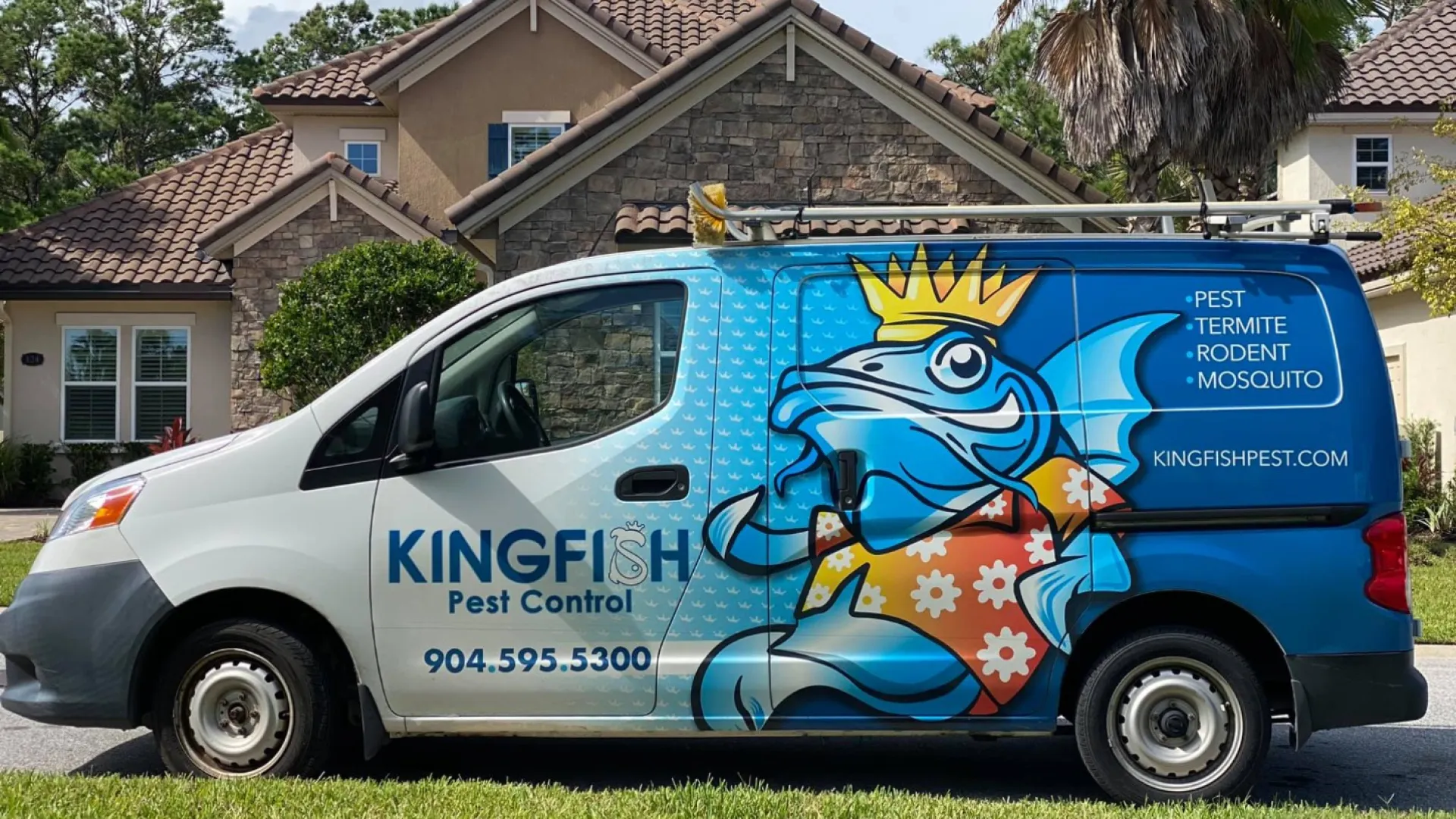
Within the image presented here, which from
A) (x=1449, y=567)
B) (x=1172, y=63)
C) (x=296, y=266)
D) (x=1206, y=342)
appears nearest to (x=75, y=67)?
(x=296, y=266)

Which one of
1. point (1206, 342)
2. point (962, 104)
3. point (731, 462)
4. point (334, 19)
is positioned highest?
point (334, 19)

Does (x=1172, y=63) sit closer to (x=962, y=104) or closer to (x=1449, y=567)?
(x=962, y=104)

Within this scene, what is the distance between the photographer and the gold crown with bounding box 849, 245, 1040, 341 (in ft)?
19.2

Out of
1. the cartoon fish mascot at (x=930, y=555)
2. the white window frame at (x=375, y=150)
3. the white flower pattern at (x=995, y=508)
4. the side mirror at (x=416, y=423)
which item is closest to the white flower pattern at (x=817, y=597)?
the cartoon fish mascot at (x=930, y=555)

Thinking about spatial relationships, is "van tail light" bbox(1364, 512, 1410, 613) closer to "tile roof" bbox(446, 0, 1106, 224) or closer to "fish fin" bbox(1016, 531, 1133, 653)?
"fish fin" bbox(1016, 531, 1133, 653)

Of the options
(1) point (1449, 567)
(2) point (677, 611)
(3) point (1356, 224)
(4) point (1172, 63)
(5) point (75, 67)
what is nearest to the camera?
(2) point (677, 611)

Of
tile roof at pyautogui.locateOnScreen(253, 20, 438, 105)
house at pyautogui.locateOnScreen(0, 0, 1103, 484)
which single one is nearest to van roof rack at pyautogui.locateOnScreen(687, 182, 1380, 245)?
house at pyautogui.locateOnScreen(0, 0, 1103, 484)

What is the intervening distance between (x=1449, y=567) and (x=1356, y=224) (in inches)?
219

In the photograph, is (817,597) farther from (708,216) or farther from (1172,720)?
(708,216)

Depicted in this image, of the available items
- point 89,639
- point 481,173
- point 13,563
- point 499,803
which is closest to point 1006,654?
point 499,803

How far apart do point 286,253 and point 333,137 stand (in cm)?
514

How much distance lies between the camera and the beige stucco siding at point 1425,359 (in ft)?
63.8

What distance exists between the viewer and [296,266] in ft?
65.9

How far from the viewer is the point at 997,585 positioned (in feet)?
18.6
